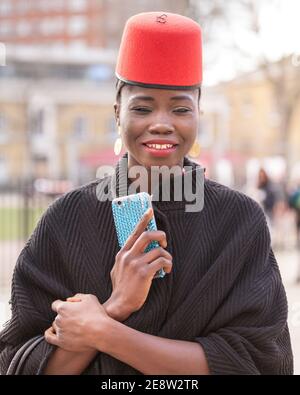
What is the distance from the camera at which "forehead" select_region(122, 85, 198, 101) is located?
4.82 ft

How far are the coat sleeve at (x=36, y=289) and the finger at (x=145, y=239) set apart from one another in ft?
0.72

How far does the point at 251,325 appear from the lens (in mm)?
1442

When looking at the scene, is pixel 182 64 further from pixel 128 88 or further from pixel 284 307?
pixel 284 307

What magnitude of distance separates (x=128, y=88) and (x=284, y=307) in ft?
2.04

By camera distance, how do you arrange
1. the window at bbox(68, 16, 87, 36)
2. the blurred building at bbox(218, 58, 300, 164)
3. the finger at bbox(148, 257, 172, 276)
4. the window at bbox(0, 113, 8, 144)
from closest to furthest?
the finger at bbox(148, 257, 172, 276) < the blurred building at bbox(218, 58, 300, 164) < the window at bbox(0, 113, 8, 144) < the window at bbox(68, 16, 87, 36)

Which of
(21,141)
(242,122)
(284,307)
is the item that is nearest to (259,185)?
(284,307)

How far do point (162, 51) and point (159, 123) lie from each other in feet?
0.53

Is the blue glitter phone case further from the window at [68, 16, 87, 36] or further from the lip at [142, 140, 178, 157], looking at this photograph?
the window at [68, 16, 87, 36]

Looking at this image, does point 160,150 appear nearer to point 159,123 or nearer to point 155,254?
point 159,123

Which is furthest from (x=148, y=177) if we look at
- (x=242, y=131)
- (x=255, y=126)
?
(x=242, y=131)

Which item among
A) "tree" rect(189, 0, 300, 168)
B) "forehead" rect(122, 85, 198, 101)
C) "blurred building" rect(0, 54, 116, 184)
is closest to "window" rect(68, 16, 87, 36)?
"blurred building" rect(0, 54, 116, 184)

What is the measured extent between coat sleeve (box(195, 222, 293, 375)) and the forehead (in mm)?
366

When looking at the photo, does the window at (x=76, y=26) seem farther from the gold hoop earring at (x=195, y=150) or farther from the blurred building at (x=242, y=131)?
the gold hoop earring at (x=195, y=150)

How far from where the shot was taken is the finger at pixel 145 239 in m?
1.36
